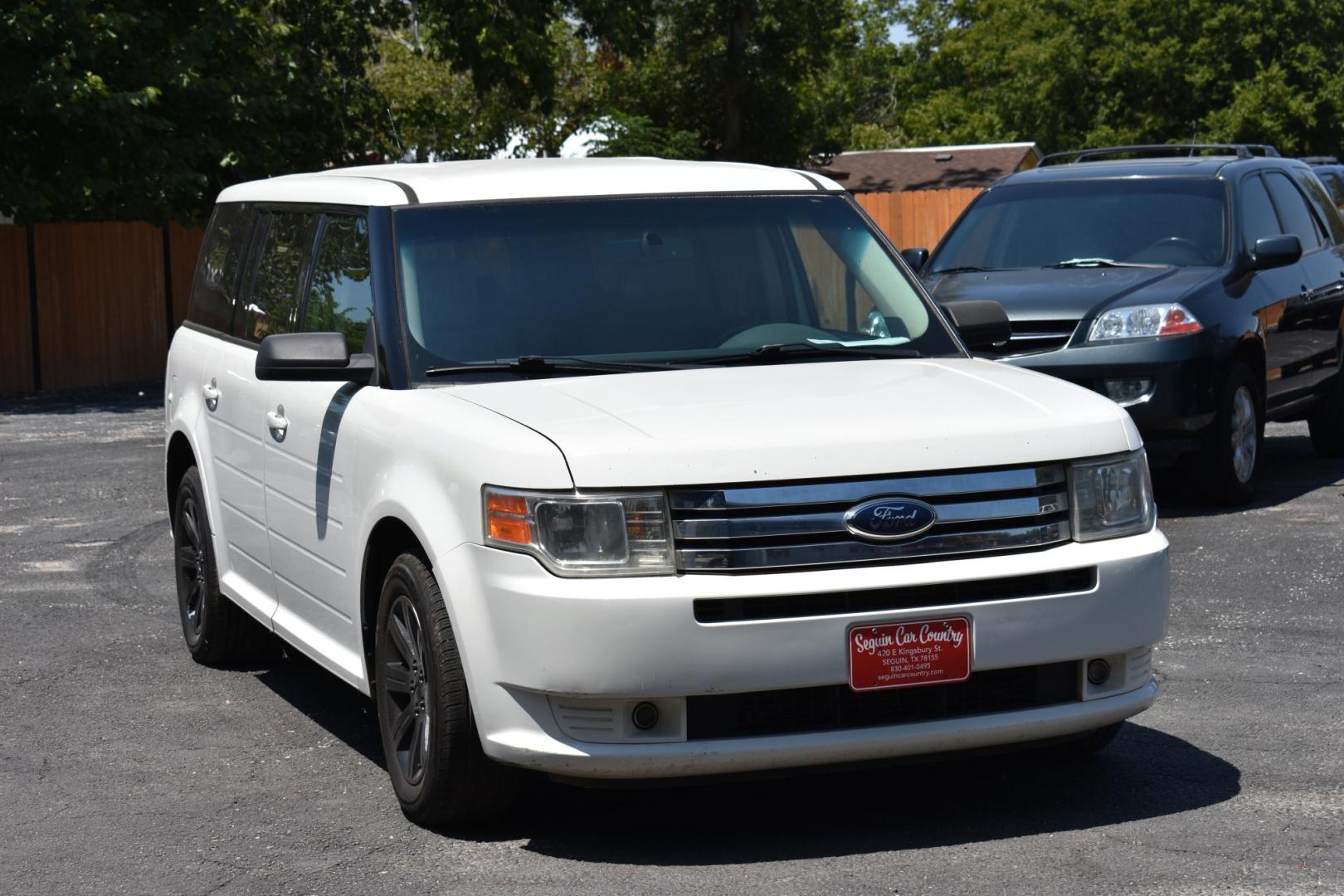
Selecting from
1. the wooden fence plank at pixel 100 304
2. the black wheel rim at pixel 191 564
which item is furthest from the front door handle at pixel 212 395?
the wooden fence plank at pixel 100 304

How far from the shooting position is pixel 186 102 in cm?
2314

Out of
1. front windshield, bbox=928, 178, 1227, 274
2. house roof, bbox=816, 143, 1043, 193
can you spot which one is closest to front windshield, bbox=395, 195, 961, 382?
front windshield, bbox=928, 178, 1227, 274

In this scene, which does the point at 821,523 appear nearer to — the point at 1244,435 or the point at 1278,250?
the point at 1244,435

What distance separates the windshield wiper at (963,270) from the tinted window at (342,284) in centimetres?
633

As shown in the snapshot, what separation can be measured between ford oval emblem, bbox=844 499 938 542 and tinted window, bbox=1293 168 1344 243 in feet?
30.2

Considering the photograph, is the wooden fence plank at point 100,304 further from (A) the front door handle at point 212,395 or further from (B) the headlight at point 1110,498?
(B) the headlight at point 1110,498

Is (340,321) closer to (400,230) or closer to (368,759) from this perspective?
(400,230)

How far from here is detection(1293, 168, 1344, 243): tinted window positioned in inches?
517

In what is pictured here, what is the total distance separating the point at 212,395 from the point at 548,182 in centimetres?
178

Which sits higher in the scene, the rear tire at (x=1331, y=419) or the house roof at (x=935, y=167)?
the house roof at (x=935, y=167)

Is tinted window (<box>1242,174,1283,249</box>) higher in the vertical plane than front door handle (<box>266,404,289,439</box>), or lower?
higher

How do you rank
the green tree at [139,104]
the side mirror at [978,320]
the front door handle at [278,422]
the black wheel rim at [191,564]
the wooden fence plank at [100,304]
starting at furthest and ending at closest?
the wooden fence plank at [100,304] < the green tree at [139,104] < the black wheel rim at [191,564] < the side mirror at [978,320] < the front door handle at [278,422]

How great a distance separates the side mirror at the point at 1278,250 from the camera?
36.4 ft

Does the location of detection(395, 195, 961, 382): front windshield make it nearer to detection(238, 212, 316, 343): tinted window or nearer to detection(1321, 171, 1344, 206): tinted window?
detection(238, 212, 316, 343): tinted window
